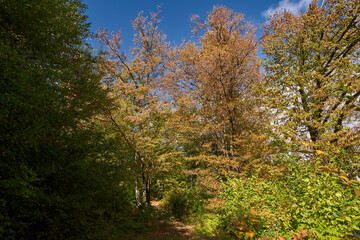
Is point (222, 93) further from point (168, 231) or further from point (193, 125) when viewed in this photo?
point (168, 231)

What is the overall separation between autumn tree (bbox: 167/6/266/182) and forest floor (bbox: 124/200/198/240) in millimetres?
3575

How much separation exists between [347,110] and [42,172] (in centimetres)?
923

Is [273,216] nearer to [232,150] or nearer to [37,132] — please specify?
[232,150]

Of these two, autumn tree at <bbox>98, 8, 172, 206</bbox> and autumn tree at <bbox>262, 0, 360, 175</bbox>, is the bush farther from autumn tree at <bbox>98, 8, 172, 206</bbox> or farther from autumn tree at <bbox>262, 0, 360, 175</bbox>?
autumn tree at <bbox>98, 8, 172, 206</bbox>

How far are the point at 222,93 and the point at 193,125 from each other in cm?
A: 237

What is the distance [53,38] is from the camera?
248 inches

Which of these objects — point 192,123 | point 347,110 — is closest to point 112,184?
point 192,123

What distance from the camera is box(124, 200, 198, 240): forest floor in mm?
8272

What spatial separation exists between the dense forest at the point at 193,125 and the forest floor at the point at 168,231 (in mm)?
468

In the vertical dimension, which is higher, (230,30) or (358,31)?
(230,30)

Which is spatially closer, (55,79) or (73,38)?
(55,79)

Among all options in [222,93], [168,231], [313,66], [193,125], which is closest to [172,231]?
[168,231]

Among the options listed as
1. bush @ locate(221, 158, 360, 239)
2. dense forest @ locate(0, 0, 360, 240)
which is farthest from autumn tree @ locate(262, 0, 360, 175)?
bush @ locate(221, 158, 360, 239)

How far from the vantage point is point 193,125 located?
32.5 ft
